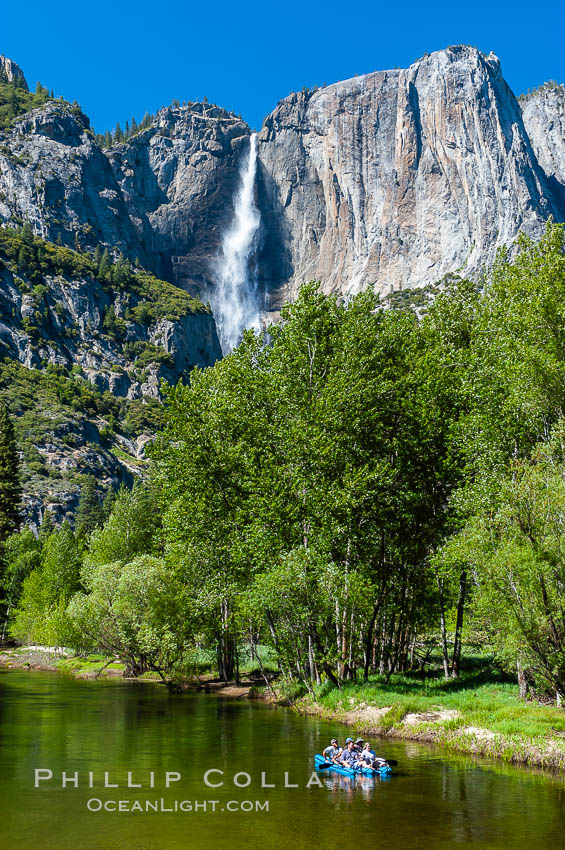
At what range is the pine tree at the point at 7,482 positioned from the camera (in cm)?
8512

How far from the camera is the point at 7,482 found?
280 ft

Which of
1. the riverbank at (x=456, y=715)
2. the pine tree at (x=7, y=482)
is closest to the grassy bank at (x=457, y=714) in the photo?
the riverbank at (x=456, y=715)

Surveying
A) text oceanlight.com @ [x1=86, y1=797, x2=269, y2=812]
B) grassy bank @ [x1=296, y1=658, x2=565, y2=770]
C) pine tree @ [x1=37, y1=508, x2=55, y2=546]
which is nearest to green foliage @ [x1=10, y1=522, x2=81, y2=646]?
pine tree @ [x1=37, y1=508, x2=55, y2=546]

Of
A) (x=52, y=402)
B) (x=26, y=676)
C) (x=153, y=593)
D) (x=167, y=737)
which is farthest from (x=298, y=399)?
(x=52, y=402)

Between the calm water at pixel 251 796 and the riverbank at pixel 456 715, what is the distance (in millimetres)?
1061

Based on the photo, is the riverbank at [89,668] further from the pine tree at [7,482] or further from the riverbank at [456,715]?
the pine tree at [7,482]

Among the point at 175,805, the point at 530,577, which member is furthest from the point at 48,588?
the point at 530,577

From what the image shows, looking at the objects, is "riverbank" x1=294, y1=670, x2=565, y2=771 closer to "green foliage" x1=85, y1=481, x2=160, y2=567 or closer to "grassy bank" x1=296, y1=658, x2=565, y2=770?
"grassy bank" x1=296, y1=658, x2=565, y2=770

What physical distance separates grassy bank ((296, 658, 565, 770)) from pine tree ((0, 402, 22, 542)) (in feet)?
206

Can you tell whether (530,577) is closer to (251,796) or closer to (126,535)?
(251,796)

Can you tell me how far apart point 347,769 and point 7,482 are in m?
74.7

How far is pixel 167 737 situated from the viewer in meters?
26.7

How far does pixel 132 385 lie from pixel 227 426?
16250 cm

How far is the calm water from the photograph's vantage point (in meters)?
14.8
